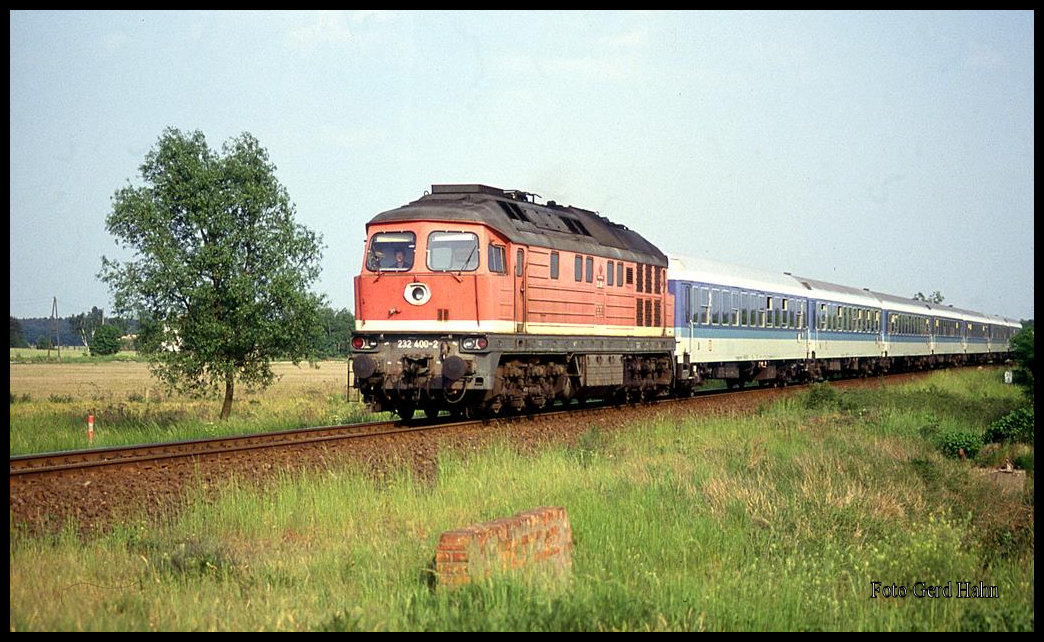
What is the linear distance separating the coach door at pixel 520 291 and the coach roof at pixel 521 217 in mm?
300

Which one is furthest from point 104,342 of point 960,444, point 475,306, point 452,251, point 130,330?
point 960,444

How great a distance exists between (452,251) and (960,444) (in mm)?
9800

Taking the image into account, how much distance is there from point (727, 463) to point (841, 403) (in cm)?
1170

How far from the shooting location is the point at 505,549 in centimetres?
848

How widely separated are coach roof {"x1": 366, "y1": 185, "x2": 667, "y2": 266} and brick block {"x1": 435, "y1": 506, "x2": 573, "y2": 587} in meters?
10.1

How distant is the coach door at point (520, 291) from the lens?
63.4ft

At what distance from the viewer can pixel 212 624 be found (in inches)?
283

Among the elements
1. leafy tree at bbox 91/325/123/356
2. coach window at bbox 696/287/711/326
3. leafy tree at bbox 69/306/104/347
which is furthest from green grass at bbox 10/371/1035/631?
leafy tree at bbox 69/306/104/347

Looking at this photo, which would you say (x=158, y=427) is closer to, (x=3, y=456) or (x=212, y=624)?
(x=3, y=456)

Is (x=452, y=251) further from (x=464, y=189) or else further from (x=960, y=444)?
(x=960, y=444)

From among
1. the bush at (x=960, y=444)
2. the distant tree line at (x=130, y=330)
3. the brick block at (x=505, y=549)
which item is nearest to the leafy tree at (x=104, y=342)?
the distant tree line at (x=130, y=330)

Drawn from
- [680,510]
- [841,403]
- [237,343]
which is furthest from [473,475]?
[841,403]

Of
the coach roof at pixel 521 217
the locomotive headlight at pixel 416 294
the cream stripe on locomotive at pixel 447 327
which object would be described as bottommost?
the cream stripe on locomotive at pixel 447 327

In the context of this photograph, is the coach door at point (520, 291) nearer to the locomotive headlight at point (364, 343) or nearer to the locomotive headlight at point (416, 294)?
the locomotive headlight at point (416, 294)
